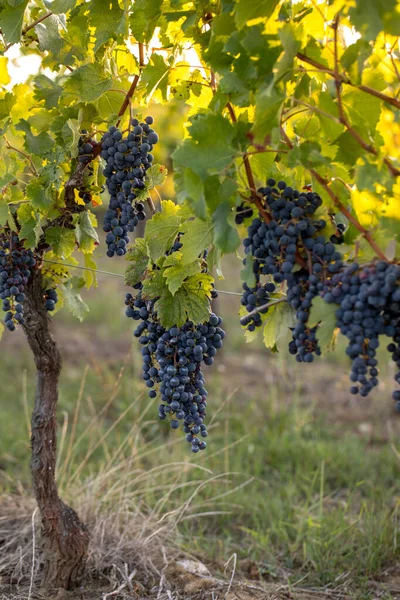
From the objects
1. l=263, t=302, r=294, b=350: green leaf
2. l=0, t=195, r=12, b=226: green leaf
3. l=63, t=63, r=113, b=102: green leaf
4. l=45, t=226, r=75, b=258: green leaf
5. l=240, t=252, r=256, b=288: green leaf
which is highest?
l=63, t=63, r=113, b=102: green leaf

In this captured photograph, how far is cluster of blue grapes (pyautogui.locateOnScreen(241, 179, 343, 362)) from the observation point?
74.1 inches

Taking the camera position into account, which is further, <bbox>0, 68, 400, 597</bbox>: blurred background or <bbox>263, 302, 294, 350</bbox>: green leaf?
<bbox>0, 68, 400, 597</bbox>: blurred background

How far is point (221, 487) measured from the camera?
13.6ft

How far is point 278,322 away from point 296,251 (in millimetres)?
315

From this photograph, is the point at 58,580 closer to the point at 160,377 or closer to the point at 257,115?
the point at 160,377

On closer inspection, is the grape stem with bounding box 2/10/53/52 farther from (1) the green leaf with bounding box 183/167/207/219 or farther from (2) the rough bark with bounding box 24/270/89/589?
(1) the green leaf with bounding box 183/167/207/219

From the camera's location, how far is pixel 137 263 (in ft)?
7.74

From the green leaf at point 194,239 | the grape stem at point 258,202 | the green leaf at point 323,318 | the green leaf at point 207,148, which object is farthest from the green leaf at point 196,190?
the green leaf at point 323,318

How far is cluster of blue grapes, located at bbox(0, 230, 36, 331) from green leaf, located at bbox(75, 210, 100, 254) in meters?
0.19

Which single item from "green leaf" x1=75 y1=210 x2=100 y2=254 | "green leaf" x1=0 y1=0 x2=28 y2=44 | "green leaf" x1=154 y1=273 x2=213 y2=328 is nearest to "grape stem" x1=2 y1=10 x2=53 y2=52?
"green leaf" x1=0 y1=0 x2=28 y2=44

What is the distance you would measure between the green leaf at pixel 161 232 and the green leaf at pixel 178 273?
0.31ft

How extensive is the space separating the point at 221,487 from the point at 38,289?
1.97 meters

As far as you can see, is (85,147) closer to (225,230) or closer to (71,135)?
(71,135)

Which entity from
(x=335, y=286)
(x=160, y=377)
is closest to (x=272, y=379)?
(x=160, y=377)
